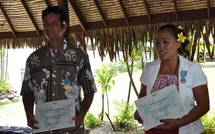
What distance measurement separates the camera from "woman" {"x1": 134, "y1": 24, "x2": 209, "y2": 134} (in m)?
1.89

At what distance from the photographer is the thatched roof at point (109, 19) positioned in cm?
352

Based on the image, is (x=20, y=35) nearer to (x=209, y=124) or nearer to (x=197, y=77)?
(x=209, y=124)

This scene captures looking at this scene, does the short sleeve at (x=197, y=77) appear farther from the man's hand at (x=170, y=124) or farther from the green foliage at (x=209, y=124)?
the green foliage at (x=209, y=124)

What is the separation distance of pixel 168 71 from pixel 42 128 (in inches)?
28.7

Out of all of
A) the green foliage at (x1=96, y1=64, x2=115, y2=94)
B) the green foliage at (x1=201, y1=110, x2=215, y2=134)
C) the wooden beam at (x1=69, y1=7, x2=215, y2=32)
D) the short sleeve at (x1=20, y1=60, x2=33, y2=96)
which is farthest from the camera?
the green foliage at (x1=96, y1=64, x2=115, y2=94)

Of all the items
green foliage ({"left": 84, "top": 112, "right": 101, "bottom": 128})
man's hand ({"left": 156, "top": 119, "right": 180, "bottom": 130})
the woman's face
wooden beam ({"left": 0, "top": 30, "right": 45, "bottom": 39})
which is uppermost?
wooden beam ({"left": 0, "top": 30, "right": 45, "bottom": 39})

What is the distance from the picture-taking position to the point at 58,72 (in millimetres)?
2055

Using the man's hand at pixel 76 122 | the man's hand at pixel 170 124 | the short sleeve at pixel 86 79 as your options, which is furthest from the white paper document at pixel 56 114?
the man's hand at pixel 170 124

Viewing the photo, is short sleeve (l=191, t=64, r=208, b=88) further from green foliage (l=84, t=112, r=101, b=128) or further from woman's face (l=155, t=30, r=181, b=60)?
green foliage (l=84, t=112, r=101, b=128)

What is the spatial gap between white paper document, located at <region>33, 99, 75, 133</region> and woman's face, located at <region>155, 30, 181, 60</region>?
528 millimetres

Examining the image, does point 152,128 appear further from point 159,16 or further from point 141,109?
point 159,16

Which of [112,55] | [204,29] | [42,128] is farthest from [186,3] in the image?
[42,128]

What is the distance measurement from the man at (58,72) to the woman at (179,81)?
36cm

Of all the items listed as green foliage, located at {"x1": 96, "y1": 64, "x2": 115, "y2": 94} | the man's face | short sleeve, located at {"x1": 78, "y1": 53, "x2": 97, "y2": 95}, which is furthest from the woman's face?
green foliage, located at {"x1": 96, "y1": 64, "x2": 115, "y2": 94}
